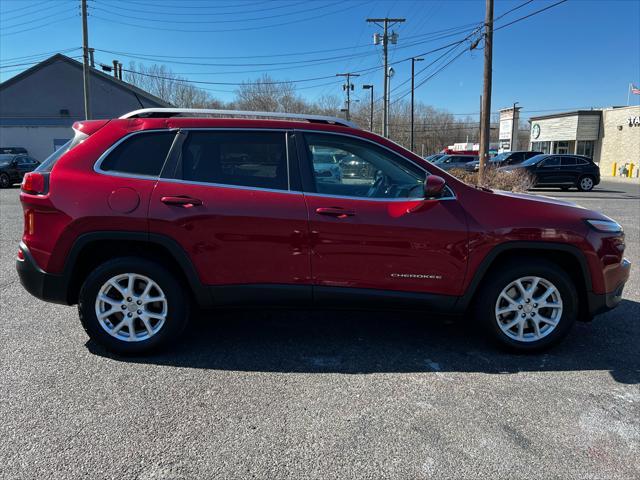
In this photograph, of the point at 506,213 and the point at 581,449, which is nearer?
the point at 581,449

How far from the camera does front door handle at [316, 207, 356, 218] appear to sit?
3.54 m

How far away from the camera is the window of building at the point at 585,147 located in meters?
41.8

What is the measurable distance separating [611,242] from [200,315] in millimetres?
3704

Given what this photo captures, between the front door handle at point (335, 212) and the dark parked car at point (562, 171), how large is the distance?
777 inches

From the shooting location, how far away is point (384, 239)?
3561 millimetres

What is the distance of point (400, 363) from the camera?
3648 mm

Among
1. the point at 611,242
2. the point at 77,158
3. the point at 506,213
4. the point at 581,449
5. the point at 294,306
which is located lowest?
the point at 581,449

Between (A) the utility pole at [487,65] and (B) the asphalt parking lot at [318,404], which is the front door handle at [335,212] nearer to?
(B) the asphalt parking lot at [318,404]

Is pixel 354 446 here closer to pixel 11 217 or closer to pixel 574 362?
pixel 574 362

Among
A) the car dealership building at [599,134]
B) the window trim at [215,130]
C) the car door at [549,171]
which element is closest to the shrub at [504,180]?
the car door at [549,171]

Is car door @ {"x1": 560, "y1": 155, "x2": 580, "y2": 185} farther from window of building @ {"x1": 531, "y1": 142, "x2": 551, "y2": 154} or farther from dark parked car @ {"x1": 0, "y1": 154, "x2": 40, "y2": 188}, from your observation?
window of building @ {"x1": 531, "y1": 142, "x2": 551, "y2": 154}

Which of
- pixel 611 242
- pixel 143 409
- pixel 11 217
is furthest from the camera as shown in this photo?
pixel 11 217

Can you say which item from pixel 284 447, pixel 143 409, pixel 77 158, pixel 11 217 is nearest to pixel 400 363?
pixel 284 447

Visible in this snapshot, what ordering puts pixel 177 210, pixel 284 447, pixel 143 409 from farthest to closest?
pixel 177 210 < pixel 143 409 < pixel 284 447
